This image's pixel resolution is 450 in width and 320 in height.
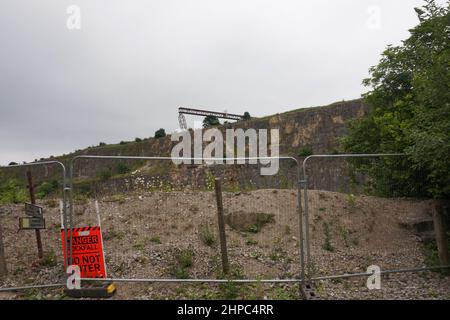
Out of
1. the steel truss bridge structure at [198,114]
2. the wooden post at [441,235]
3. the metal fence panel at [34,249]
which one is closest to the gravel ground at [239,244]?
the metal fence panel at [34,249]

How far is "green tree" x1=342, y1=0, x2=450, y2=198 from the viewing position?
628 cm

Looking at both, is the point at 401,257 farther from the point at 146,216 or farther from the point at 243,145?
the point at 243,145

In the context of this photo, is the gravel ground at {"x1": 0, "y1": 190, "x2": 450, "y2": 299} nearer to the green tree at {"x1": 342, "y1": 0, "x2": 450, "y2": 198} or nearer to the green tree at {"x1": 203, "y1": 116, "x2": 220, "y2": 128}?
the green tree at {"x1": 342, "y1": 0, "x2": 450, "y2": 198}

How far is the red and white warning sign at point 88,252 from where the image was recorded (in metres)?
5.89

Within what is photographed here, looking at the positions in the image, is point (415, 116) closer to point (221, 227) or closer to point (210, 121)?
point (221, 227)

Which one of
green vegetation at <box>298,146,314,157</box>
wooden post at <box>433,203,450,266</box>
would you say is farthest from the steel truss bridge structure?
wooden post at <box>433,203,450,266</box>

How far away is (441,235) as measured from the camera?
6746 millimetres

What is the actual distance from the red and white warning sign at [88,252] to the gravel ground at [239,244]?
0.55 metres

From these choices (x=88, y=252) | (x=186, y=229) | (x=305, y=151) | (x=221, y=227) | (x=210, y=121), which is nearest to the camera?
(x=88, y=252)

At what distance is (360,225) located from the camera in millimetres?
8055

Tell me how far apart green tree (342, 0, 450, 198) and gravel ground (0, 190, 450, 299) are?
0.97m

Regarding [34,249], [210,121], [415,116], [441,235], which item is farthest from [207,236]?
[210,121]

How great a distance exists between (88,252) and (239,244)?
3.19 metres

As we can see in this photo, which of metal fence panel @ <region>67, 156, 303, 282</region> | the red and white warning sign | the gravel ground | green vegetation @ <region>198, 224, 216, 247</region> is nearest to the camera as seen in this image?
the red and white warning sign
